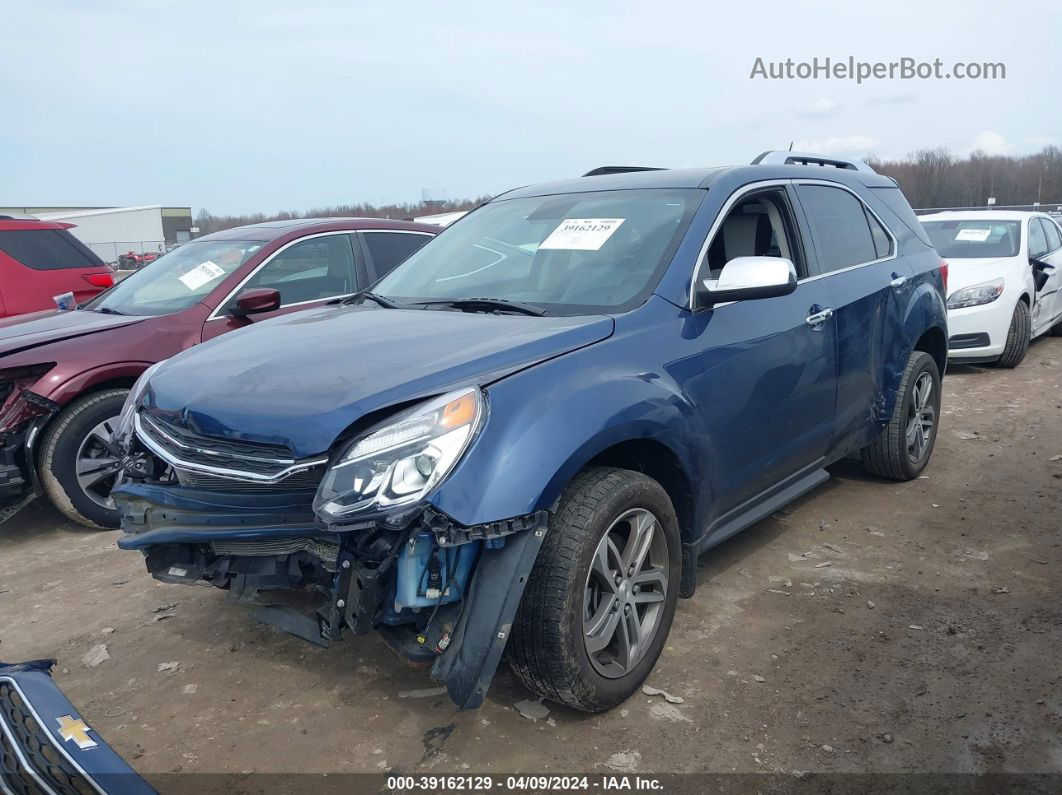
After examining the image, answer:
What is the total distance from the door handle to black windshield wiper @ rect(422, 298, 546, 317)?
4.42 ft

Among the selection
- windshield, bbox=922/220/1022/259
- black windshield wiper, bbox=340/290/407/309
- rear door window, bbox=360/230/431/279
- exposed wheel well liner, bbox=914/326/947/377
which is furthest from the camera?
windshield, bbox=922/220/1022/259

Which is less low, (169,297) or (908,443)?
(169,297)

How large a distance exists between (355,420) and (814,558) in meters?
2.66

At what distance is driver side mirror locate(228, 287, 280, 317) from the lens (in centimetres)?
490

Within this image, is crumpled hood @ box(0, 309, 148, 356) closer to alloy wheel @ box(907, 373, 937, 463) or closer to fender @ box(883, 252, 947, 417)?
fender @ box(883, 252, 947, 417)

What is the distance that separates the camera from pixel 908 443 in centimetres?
493

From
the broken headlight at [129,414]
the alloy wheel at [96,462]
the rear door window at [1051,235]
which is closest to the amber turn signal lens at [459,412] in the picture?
the broken headlight at [129,414]

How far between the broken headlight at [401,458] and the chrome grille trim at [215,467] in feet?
0.33

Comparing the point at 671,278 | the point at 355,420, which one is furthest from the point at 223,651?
the point at 671,278

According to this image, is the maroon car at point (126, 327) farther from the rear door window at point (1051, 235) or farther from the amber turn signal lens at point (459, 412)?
the rear door window at point (1051, 235)

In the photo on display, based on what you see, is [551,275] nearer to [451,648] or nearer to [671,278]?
[671,278]

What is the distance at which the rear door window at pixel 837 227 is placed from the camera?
13.4ft

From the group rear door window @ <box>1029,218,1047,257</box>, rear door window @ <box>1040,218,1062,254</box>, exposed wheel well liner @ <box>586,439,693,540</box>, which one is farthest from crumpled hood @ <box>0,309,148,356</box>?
rear door window @ <box>1040,218,1062,254</box>

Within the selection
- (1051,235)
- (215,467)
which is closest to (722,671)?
(215,467)
